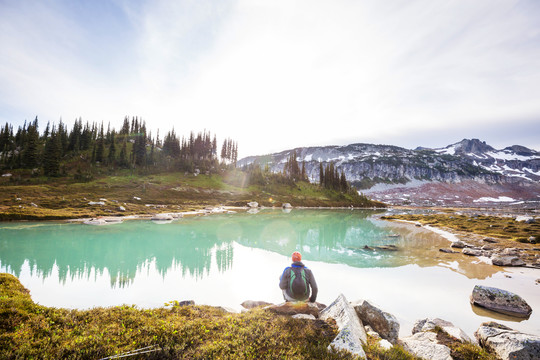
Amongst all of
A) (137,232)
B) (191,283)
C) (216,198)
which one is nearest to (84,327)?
(191,283)

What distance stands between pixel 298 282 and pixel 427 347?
4.35 m

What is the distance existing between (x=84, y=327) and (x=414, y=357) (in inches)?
355

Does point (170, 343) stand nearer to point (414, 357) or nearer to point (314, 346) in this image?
point (314, 346)

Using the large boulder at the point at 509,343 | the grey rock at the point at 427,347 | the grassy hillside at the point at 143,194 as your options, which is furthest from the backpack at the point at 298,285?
the grassy hillside at the point at 143,194

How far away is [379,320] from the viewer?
26.7 feet

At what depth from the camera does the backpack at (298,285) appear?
9250 mm

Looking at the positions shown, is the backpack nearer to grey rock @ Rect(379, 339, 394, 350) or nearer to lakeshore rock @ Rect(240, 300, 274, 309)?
lakeshore rock @ Rect(240, 300, 274, 309)

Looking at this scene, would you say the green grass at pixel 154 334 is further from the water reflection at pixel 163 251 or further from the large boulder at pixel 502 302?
the large boulder at pixel 502 302

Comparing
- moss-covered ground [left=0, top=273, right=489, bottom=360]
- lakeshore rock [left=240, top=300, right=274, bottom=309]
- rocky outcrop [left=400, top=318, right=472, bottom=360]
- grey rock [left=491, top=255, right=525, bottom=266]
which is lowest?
lakeshore rock [left=240, top=300, right=274, bottom=309]

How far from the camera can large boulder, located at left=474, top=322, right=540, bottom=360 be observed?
5.90 metres

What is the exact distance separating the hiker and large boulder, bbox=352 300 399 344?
182 cm

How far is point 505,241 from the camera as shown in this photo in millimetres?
26438

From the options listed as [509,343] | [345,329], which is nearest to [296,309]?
[345,329]

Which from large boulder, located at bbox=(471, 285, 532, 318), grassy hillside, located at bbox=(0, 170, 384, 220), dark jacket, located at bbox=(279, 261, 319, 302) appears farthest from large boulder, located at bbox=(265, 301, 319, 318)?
grassy hillside, located at bbox=(0, 170, 384, 220)
